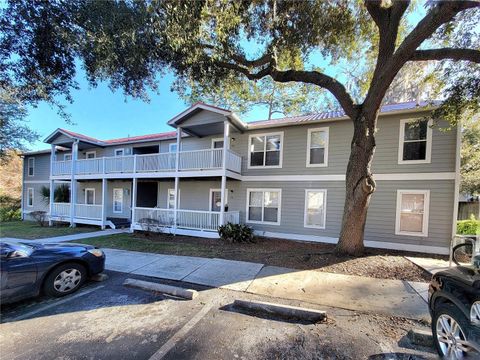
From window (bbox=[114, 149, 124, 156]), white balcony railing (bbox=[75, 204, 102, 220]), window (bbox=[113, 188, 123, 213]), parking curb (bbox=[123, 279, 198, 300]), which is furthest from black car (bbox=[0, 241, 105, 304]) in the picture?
window (bbox=[114, 149, 124, 156])

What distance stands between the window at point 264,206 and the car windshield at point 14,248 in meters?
8.79

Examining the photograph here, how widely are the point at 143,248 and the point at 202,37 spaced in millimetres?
7137

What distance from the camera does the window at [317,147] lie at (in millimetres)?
10414

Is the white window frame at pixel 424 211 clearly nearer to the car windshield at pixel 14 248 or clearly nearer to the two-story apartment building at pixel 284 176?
the two-story apartment building at pixel 284 176

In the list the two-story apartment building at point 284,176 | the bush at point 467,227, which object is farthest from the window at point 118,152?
the bush at point 467,227

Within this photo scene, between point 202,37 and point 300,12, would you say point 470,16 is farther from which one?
point 202,37

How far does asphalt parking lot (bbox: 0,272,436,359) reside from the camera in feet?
9.02

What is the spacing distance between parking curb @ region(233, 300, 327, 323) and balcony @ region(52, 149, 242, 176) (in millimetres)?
7148

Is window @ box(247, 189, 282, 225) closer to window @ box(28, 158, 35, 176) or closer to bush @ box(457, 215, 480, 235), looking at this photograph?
bush @ box(457, 215, 480, 235)

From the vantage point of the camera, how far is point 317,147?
10.6 meters

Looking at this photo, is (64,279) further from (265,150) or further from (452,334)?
(265,150)

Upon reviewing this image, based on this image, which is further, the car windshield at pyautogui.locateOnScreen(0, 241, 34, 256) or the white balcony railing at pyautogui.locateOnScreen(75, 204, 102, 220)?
the white balcony railing at pyautogui.locateOnScreen(75, 204, 102, 220)

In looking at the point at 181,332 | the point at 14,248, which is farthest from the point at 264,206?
the point at 14,248

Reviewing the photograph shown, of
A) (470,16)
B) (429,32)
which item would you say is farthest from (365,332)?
(470,16)
